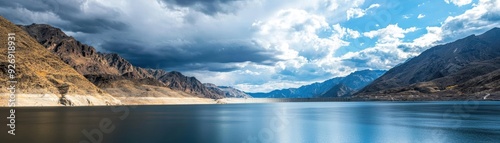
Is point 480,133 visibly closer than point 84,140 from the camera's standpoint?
No

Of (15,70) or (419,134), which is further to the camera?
(15,70)

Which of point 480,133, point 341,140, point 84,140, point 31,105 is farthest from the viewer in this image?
point 31,105

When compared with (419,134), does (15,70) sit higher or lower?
higher

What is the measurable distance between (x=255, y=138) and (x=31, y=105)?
164293 mm

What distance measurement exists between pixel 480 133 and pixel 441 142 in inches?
533

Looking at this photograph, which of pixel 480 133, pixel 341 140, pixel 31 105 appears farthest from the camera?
pixel 31 105

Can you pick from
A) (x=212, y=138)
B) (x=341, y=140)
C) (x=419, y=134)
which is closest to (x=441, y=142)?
(x=419, y=134)

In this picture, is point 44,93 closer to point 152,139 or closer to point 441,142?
point 152,139

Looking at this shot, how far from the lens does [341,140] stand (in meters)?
49.7

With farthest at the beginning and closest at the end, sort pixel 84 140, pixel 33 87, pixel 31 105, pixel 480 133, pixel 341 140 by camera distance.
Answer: pixel 33 87
pixel 31 105
pixel 480 133
pixel 341 140
pixel 84 140

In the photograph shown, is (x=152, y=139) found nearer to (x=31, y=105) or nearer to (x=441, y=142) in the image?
(x=441, y=142)

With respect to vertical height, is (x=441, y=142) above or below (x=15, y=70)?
below

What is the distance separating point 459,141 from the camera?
156 ft

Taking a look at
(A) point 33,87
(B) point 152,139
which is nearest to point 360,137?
(B) point 152,139
